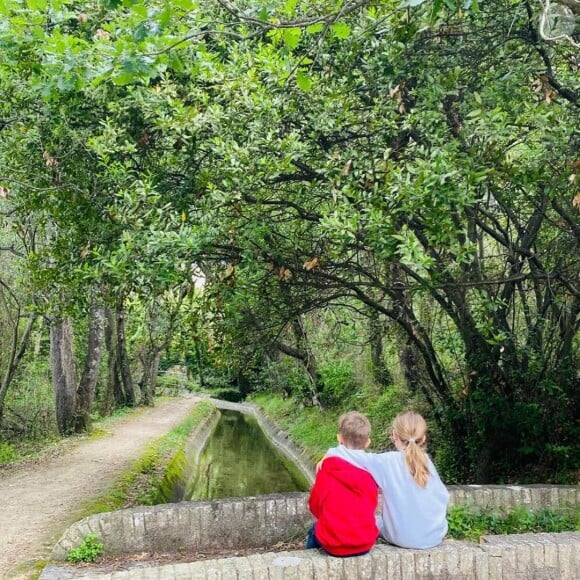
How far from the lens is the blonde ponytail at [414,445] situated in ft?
15.3

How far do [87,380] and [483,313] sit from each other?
13548 mm

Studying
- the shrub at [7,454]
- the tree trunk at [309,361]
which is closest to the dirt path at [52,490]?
the shrub at [7,454]

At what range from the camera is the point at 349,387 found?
19281mm

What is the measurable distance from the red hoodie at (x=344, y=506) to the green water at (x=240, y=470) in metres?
10.1

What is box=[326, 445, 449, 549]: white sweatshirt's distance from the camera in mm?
4672

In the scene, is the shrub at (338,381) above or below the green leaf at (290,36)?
below

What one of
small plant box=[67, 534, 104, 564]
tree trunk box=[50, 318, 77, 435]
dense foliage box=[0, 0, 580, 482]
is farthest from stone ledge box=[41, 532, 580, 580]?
tree trunk box=[50, 318, 77, 435]

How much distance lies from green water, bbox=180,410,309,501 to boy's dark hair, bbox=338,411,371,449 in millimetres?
10266

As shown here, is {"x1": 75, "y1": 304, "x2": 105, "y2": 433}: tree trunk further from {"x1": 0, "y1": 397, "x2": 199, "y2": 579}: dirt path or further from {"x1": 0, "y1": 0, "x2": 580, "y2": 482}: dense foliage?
{"x1": 0, "y1": 0, "x2": 580, "y2": 482}: dense foliage

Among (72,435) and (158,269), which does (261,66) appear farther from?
(72,435)

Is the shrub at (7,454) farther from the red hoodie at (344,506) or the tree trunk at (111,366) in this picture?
the red hoodie at (344,506)

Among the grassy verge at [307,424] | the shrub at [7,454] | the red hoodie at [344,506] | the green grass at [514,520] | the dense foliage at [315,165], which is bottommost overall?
the grassy verge at [307,424]

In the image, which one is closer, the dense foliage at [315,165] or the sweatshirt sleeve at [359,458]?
the sweatshirt sleeve at [359,458]

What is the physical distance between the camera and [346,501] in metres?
4.55
